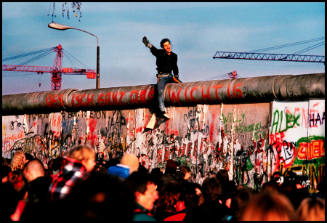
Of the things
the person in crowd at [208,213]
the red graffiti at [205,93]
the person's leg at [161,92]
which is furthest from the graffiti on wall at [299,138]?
the person in crowd at [208,213]

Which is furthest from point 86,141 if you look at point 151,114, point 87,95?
point 151,114

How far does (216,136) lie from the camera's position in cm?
1424

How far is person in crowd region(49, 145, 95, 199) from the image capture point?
19.4 ft

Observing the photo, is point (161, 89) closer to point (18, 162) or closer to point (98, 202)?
point (18, 162)

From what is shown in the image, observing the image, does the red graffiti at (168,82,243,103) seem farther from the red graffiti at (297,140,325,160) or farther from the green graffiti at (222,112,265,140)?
the red graffiti at (297,140,325,160)

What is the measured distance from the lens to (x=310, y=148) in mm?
11992

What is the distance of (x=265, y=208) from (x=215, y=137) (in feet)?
35.4

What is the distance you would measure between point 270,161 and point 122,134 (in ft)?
18.9

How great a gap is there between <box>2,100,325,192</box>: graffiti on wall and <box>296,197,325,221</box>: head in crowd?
7.16 meters

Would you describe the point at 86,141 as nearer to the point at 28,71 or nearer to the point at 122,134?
the point at 122,134

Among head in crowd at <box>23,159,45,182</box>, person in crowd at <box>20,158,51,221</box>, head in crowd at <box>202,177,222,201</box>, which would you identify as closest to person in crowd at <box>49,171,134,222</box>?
person in crowd at <box>20,158,51,221</box>

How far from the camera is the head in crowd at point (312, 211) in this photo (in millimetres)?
4734

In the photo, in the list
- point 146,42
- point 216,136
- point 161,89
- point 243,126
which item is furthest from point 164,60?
point 243,126

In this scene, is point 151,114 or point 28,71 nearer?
point 151,114
